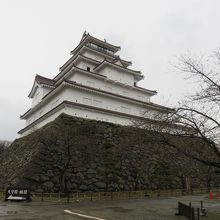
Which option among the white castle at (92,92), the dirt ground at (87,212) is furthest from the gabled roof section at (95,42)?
the dirt ground at (87,212)

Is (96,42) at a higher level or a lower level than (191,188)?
higher

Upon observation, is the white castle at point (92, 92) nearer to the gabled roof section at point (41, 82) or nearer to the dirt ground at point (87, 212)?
the gabled roof section at point (41, 82)

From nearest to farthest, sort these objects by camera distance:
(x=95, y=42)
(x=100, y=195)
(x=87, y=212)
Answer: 1. (x=87, y=212)
2. (x=100, y=195)
3. (x=95, y=42)

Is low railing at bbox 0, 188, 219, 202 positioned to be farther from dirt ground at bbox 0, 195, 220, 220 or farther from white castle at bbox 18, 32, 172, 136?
white castle at bbox 18, 32, 172, 136

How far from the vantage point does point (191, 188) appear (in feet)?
80.2

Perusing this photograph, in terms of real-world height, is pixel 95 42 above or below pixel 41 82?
above

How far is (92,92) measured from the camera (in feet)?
79.2

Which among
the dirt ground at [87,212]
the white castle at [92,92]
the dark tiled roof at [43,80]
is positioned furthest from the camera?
the dark tiled roof at [43,80]

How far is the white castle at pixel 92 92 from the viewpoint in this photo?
905 inches

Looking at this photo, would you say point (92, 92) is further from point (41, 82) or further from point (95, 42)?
point (95, 42)

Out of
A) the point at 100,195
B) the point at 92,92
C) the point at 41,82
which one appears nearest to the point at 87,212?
the point at 100,195

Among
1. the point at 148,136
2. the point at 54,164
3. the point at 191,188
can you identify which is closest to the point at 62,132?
the point at 54,164

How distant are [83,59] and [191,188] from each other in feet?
68.7

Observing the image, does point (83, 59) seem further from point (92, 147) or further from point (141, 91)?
point (92, 147)
